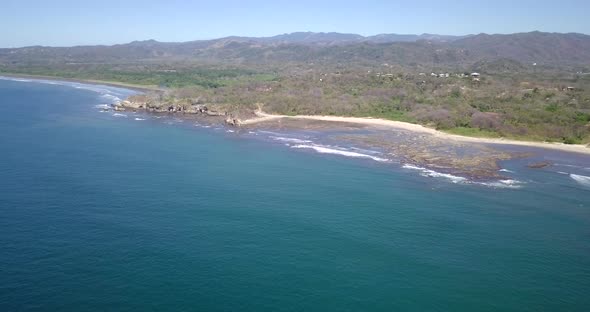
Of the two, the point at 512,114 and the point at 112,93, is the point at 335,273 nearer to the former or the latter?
the point at 512,114

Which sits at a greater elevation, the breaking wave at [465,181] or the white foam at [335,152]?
the white foam at [335,152]

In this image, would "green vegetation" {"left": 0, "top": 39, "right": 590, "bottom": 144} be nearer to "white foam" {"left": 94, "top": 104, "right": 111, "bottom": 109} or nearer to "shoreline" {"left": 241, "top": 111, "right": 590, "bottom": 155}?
"shoreline" {"left": 241, "top": 111, "right": 590, "bottom": 155}

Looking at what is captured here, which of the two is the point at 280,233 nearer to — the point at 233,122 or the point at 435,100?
the point at 233,122

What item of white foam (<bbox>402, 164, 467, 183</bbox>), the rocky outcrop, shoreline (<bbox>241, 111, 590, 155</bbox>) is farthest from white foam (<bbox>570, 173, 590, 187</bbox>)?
the rocky outcrop

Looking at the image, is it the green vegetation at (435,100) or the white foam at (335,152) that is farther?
the green vegetation at (435,100)

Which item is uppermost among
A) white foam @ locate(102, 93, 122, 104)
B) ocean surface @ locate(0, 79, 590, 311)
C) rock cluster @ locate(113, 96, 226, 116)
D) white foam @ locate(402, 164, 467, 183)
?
white foam @ locate(102, 93, 122, 104)

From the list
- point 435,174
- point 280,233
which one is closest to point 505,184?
point 435,174

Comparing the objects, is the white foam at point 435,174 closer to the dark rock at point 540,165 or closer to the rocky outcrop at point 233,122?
the dark rock at point 540,165

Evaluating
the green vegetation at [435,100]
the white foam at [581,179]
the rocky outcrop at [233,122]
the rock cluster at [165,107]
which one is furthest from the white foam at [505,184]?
the rock cluster at [165,107]
